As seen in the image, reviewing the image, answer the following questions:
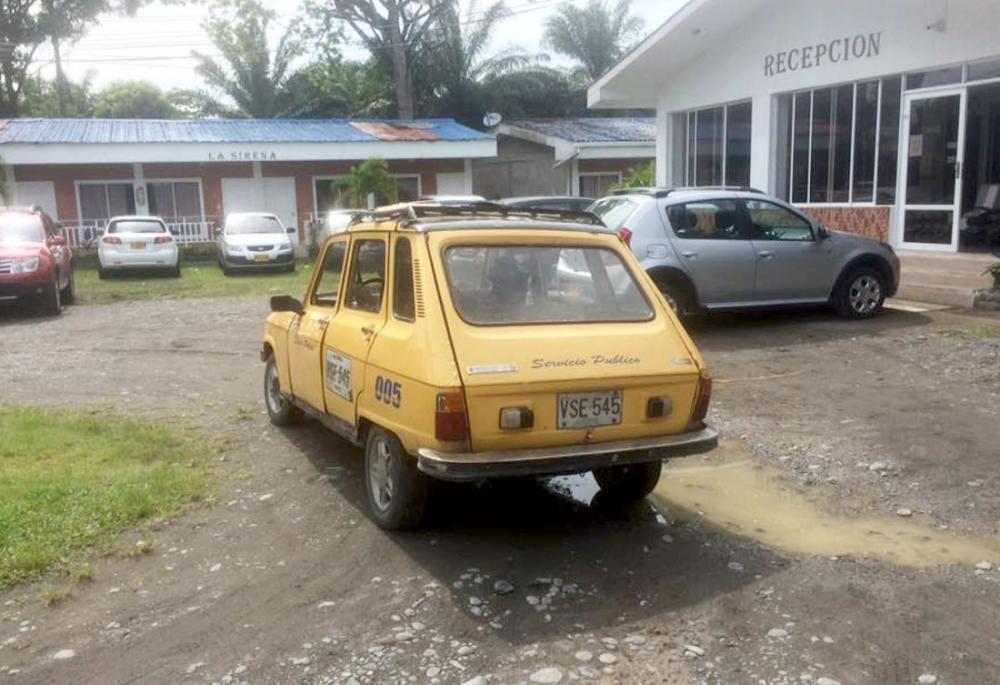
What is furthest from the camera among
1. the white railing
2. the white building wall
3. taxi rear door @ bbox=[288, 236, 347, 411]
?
the white railing

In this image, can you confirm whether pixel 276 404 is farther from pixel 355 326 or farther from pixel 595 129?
pixel 595 129

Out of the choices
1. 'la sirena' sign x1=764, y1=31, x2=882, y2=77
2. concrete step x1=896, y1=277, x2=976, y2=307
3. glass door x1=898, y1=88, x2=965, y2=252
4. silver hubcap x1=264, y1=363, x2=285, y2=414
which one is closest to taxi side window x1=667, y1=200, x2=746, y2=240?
concrete step x1=896, y1=277, x2=976, y2=307

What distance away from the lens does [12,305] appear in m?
16.1

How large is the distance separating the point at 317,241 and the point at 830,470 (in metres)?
22.4

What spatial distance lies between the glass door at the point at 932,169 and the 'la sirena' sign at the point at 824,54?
1.16 meters

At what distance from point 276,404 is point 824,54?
12.6m

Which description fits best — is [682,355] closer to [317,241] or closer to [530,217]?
[530,217]

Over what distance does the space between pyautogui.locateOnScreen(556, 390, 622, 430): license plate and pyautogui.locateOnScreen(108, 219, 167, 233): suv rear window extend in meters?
19.3

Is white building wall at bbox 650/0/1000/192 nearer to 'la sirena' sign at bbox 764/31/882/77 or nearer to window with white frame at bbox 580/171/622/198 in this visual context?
'la sirena' sign at bbox 764/31/882/77

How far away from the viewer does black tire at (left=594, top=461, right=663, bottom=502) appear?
5.38 meters

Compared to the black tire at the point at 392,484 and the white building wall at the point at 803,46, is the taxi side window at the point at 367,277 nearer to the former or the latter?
the black tire at the point at 392,484

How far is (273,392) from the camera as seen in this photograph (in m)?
7.46

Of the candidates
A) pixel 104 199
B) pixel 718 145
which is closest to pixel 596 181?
pixel 718 145

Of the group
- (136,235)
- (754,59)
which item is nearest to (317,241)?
(136,235)
